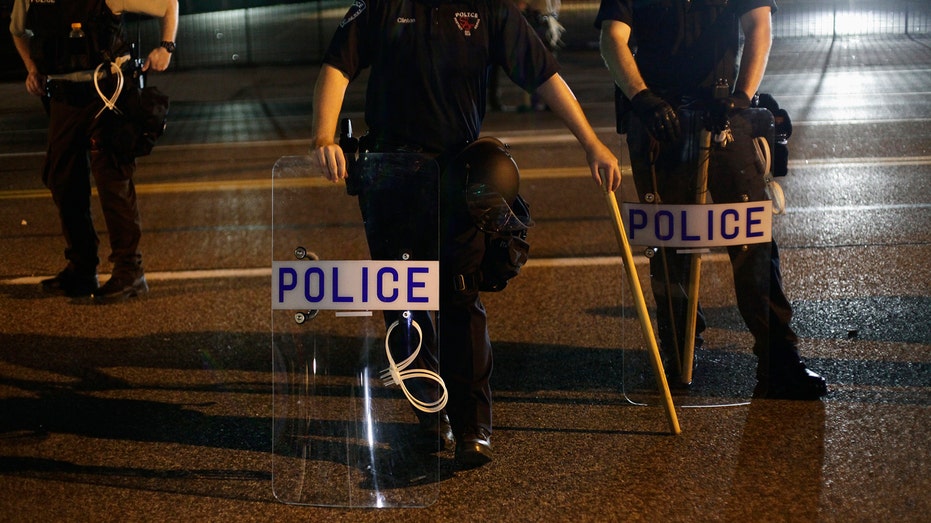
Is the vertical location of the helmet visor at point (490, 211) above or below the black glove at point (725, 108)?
below

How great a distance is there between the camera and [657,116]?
15.6 ft

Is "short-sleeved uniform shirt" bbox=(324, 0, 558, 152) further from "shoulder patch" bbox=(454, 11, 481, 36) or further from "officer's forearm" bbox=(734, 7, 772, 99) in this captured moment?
"officer's forearm" bbox=(734, 7, 772, 99)

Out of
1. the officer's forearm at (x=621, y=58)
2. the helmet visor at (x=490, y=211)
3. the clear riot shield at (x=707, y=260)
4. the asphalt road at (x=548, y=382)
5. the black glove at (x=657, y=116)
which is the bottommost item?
the asphalt road at (x=548, y=382)

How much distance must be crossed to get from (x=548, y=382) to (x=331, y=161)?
173 centimetres

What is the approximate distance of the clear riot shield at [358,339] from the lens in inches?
160

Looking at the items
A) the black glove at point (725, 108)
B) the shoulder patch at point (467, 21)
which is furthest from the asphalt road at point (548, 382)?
the shoulder patch at point (467, 21)

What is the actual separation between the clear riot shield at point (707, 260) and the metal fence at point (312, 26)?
48.3ft

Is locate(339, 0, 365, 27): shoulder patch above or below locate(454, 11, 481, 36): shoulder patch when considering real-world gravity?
above

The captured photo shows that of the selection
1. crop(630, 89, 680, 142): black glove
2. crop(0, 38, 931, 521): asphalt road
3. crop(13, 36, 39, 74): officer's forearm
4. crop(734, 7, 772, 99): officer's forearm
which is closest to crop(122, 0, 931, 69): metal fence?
crop(0, 38, 931, 521): asphalt road

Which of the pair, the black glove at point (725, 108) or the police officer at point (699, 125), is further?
the police officer at point (699, 125)

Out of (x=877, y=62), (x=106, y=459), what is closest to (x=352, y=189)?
(x=106, y=459)

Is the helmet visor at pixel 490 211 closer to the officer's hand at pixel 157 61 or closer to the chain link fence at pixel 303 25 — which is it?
the officer's hand at pixel 157 61

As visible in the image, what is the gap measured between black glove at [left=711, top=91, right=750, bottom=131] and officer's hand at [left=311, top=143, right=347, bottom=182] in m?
1.55

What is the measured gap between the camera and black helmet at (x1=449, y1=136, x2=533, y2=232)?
160 inches
